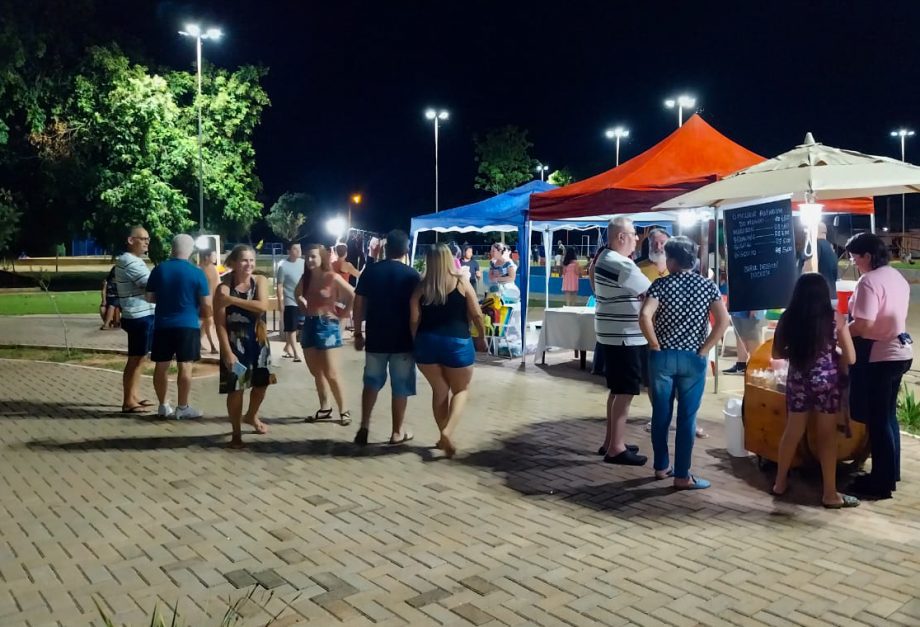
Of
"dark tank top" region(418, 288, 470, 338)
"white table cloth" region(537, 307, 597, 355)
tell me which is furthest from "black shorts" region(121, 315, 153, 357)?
"white table cloth" region(537, 307, 597, 355)

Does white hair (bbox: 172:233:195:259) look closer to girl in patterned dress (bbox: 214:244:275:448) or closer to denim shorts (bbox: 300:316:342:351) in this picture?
girl in patterned dress (bbox: 214:244:275:448)

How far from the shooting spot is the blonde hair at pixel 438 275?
19.6 feet

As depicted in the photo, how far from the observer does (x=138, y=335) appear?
781cm

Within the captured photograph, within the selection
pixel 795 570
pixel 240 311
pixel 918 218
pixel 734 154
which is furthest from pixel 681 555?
pixel 918 218

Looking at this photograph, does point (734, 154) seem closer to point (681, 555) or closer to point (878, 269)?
point (878, 269)

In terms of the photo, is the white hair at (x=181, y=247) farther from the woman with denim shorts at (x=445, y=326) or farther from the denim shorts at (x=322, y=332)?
the woman with denim shorts at (x=445, y=326)

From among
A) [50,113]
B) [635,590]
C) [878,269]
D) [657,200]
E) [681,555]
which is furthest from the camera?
[50,113]

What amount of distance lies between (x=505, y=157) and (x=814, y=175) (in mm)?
47827

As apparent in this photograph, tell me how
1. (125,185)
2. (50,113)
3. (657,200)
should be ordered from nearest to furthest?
(657,200), (125,185), (50,113)

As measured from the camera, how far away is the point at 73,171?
92.6 feet

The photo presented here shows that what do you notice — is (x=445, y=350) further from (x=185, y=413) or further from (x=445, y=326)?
(x=185, y=413)

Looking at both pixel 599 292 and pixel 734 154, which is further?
pixel 734 154

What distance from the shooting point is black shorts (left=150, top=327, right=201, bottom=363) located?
7.36 m

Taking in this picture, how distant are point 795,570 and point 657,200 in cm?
559
